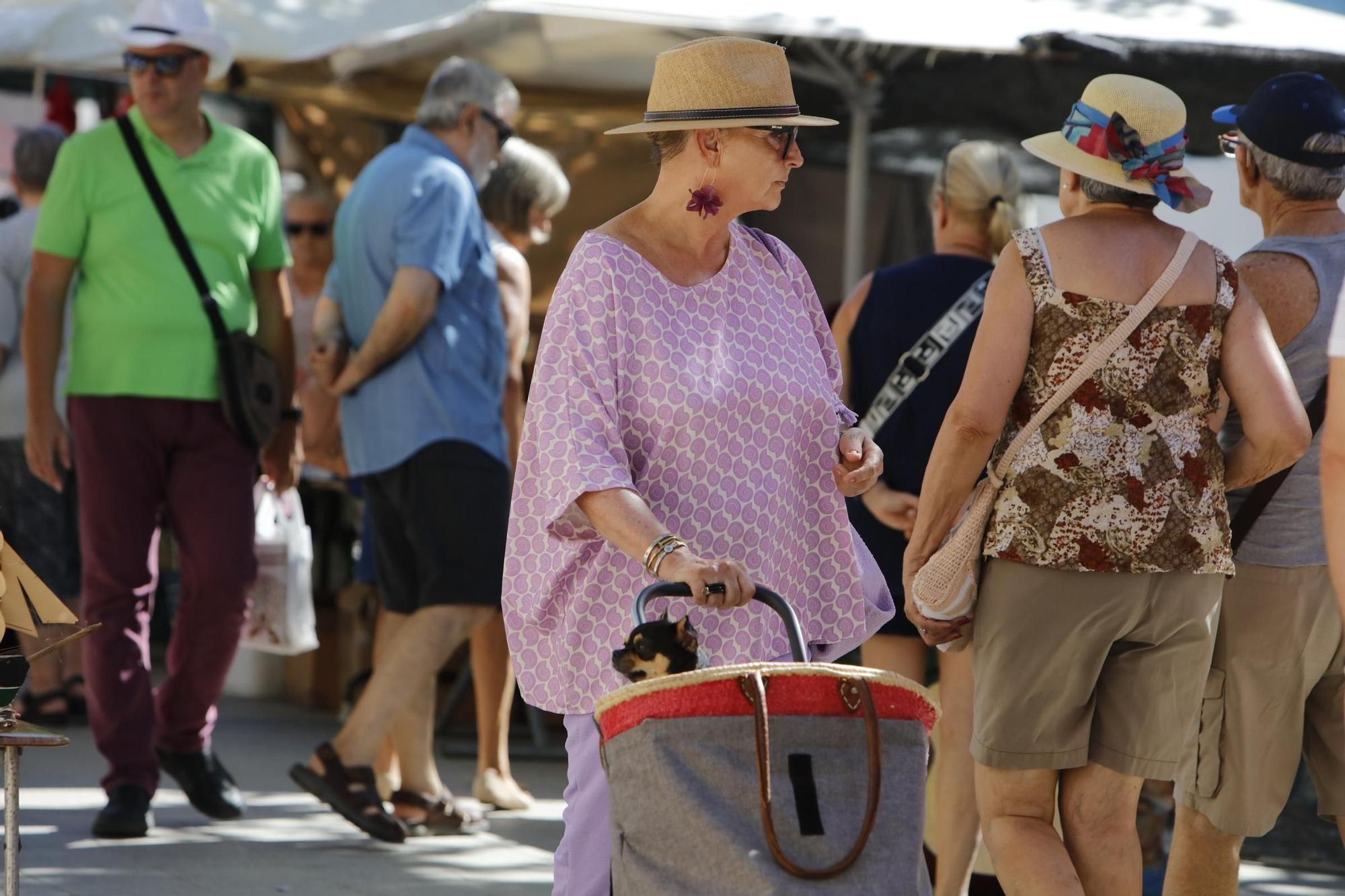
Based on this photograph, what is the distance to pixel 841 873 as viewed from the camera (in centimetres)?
265

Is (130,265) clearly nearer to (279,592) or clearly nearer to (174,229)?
(174,229)

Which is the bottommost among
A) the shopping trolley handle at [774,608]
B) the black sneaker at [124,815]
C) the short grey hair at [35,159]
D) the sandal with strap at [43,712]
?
the sandal with strap at [43,712]

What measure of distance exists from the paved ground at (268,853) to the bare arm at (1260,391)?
2.41 metres

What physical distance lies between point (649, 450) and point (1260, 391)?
4.18 feet

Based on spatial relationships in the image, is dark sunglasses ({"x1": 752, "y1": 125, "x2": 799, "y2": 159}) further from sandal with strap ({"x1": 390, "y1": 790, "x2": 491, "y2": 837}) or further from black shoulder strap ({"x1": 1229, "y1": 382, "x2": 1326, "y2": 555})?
sandal with strap ({"x1": 390, "y1": 790, "x2": 491, "y2": 837})

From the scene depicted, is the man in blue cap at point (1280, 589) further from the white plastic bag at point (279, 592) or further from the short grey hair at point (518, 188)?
the white plastic bag at point (279, 592)

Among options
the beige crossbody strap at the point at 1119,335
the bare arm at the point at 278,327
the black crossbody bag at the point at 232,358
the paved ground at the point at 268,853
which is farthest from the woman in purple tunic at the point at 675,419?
the bare arm at the point at 278,327

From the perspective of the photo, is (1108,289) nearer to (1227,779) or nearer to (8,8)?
A: (1227,779)

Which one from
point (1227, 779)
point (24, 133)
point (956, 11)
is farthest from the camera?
point (24, 133)

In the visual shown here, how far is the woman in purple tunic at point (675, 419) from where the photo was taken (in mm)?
3301

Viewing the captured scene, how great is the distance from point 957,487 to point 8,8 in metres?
6.77

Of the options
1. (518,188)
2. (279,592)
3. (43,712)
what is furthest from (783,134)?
(43,712)

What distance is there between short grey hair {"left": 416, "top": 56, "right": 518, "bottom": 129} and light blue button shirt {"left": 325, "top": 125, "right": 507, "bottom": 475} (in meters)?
0.07

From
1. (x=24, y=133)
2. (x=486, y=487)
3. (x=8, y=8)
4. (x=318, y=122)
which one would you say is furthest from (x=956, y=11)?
(x=8, y=8)
